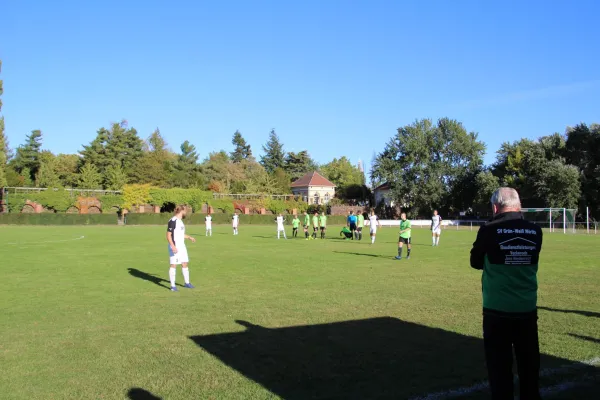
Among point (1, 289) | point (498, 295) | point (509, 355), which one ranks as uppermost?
point (498, 295)

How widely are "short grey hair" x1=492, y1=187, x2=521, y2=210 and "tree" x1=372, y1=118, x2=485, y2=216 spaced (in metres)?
69.0

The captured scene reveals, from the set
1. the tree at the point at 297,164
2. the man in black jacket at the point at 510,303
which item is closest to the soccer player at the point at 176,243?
the man in black jacket at the point at 510,303

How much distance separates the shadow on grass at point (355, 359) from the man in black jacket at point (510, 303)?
1.10 m

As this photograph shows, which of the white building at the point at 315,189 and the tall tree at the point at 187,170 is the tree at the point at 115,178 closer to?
the tall tree at the point at 187,170

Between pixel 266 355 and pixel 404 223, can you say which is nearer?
pixel 266 355

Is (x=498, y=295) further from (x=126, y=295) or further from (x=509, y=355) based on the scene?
(x=126, y=295)

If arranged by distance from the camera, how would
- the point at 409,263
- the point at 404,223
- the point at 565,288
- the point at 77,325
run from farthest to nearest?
the point at 404,223 → the point at 409,263 → the point at 565,288 → the point at 77,325

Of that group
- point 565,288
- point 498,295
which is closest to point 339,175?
point 565,288

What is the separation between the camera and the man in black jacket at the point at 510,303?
3676 mm

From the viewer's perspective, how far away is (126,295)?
10.2 m

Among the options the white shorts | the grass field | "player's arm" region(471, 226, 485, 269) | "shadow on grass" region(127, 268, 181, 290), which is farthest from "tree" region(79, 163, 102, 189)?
"player's arm" region(471, 226, 485, 269)

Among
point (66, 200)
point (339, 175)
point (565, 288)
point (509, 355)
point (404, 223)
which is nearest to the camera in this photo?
point (509, 355)

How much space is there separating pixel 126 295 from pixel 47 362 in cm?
456

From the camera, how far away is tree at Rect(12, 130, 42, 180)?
3253 inches
